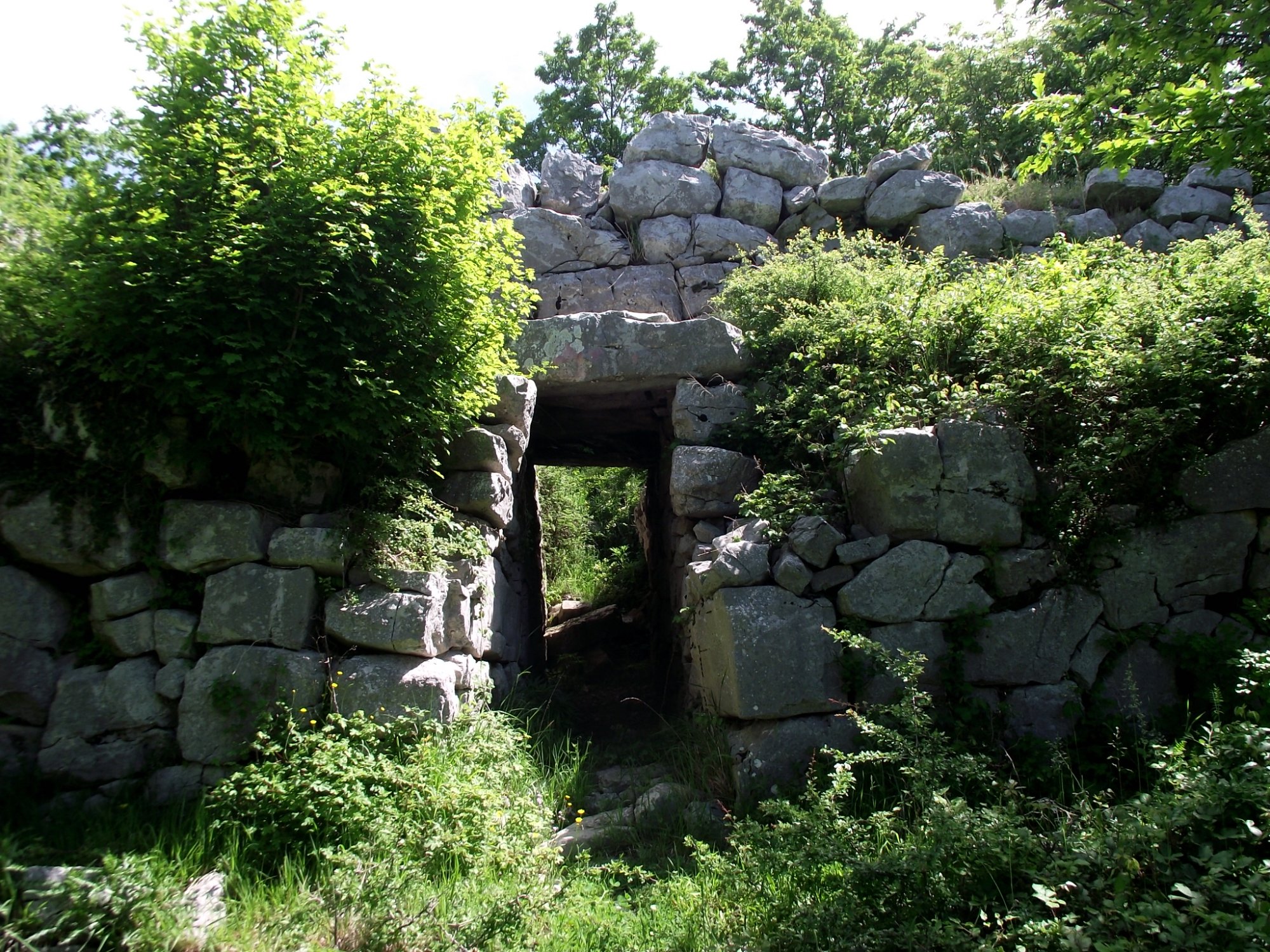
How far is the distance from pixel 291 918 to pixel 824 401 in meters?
4.17

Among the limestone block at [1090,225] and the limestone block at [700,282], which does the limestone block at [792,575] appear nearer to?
the limestone block at [700,282]

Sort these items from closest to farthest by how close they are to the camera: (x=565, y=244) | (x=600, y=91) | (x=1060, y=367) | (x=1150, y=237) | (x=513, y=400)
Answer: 1. (x=1060, y=367)
2. (x=513, y=400)
3. (x=1150, y=237)
4. (x=565, y=244)
5. (x=600, y=91)

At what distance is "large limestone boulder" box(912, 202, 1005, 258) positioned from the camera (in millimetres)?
8328

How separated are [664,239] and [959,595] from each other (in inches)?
210

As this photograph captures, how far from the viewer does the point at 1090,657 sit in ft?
15.6

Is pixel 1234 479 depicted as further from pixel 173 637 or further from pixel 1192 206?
pixel 173 637

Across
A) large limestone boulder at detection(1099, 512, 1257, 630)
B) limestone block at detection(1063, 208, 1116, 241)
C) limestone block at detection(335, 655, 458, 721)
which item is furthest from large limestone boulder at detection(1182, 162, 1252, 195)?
limestone block at detection(335, 655, 458, 721)

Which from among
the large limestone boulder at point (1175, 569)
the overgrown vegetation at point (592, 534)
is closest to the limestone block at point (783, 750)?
the large limestone boulder at point (1175, 569)

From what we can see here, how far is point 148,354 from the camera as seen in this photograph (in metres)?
4.24

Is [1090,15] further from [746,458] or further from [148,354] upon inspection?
[148,354]

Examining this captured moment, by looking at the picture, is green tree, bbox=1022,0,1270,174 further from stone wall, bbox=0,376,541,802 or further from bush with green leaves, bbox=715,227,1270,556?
stone wall, bbox=0,376,541,802

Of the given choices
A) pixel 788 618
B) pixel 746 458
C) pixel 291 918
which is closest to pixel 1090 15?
pixel 746 458

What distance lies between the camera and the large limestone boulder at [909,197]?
8.62m

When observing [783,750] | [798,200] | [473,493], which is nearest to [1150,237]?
[798,200]
